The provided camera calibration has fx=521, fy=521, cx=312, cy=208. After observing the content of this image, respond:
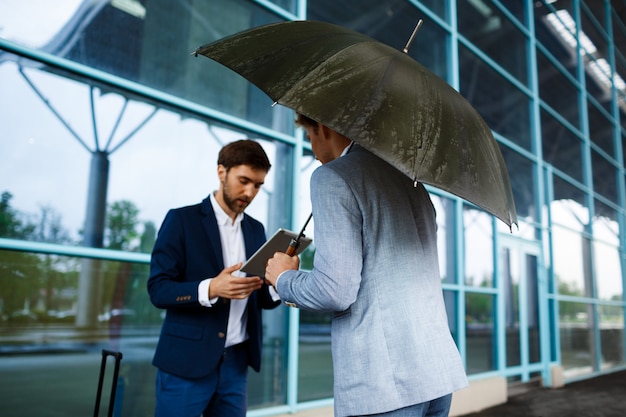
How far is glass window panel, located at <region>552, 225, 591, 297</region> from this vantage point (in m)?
9.31

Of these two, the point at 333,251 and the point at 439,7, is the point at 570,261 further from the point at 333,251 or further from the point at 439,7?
the point at 333,251

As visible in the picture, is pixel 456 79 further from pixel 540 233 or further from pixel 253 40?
pixel 253 40

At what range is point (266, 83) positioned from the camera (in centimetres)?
168

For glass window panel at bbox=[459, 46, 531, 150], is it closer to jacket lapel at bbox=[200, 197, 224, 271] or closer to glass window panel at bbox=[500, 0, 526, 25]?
glass window panel at bbox=[500, 0, 526, 25]

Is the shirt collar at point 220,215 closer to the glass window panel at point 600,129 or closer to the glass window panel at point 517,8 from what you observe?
the glass window panel at point 517,8

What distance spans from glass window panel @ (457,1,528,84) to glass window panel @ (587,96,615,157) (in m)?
3.66

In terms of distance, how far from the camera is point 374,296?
1.55 meters

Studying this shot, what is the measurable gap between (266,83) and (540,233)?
329 inches

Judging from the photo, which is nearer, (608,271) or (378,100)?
(378,100)

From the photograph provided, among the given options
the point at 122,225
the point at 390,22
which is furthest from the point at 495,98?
the point at 122,225

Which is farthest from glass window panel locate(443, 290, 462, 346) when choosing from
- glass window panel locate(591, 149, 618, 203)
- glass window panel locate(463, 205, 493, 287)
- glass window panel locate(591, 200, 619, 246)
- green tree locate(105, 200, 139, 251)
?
glass window panel locate(591, 149, 618, 203)

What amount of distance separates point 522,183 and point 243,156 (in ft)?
24.0

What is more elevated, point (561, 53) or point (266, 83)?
point (561, 53)

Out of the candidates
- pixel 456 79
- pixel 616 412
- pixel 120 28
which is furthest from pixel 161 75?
pixel 616 412
